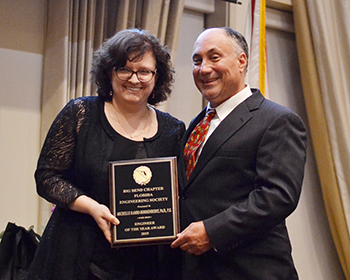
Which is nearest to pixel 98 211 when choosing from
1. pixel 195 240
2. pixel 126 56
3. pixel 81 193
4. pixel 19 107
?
pixel 81 193

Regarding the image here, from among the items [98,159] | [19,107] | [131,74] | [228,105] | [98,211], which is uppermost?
[19,107]

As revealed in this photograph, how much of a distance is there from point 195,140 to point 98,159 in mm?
447

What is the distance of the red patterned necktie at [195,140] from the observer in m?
1.96

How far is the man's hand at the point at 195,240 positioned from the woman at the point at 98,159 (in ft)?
0.87

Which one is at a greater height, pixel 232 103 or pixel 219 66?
pixel 219 66

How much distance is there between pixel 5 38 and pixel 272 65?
249 cm

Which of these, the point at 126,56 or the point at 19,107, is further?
the point at 19,107

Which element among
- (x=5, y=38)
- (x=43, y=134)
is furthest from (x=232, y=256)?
(x=5, y=38)

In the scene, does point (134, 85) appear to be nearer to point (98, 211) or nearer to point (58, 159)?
point (58, 159)

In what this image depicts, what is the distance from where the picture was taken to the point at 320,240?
170 inches

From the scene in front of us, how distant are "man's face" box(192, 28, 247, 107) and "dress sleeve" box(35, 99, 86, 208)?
2.02 ft

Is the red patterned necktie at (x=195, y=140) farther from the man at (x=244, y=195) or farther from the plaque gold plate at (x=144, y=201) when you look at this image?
the plaque gold plate at (x=144, y=201)

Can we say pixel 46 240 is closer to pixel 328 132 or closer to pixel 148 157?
pixel 148 157

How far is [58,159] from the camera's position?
1.92 metres
